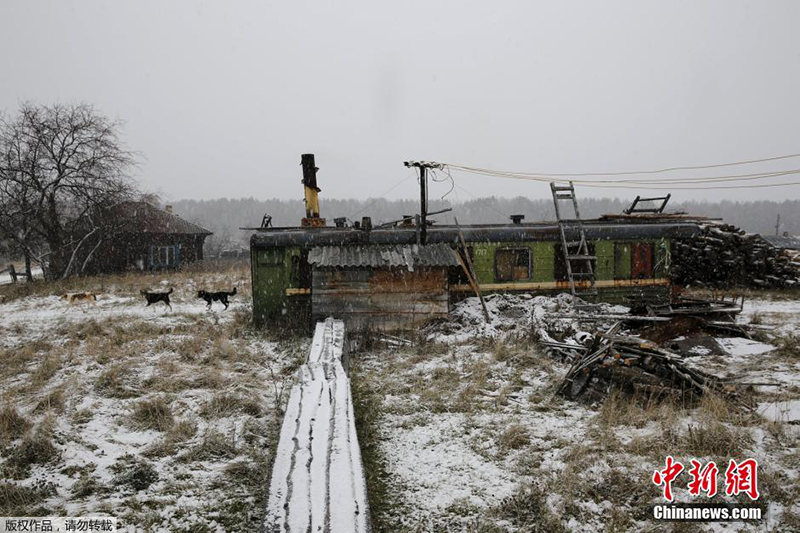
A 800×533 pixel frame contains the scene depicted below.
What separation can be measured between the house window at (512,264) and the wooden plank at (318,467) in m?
7.81

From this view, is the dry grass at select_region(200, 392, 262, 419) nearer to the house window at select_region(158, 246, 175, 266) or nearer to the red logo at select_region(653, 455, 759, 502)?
the red logo at select_region(653, 455, 759, 502)

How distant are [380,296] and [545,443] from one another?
7.07 m

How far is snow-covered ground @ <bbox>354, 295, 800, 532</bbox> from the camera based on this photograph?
444cm

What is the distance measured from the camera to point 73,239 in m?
24.9

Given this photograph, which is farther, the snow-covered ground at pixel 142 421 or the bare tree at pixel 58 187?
the bare tree at pixel 58 187

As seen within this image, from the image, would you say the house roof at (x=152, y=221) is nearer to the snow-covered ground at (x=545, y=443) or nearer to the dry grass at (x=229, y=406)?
the dry grass at (x=229, y=406)

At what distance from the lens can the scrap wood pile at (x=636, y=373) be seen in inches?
268

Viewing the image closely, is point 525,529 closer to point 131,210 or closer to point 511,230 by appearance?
point 511,230

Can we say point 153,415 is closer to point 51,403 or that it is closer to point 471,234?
point 51,403

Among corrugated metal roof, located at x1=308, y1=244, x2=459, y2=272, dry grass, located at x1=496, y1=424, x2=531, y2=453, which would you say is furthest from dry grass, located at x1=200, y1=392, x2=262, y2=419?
corrugated metal roof, located at x1=308, y1=244, x2=459, y2=272

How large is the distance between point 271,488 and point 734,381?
7.65 meters

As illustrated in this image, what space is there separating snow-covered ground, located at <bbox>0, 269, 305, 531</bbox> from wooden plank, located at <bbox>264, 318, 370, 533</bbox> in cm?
45

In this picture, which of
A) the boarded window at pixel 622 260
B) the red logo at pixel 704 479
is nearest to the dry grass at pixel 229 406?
the red logo at pixel 704 479

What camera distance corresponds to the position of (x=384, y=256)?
12.2 meters
